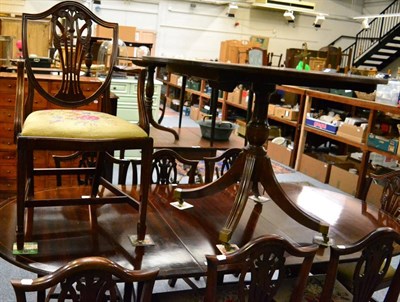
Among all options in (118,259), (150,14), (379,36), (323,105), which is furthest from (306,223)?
(379,36)

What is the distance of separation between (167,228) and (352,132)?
3.43m

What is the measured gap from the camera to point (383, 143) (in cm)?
424

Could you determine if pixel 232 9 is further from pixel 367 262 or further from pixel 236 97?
pixel 367 262

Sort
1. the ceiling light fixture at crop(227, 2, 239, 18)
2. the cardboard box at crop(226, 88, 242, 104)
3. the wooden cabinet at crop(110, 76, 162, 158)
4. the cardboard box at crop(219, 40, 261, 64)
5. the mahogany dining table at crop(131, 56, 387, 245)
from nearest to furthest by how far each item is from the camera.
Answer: the mahogany dining table at crop(131, 56, 387, 245) → the wooden cabinet at crop(110, 76, 162, 158) → the cardboard box at crop(226, 88, 242, 104) → the cardboard box at crop(219, 40, 261, 64) → the ceiling light fixture at crop(227, 2, 239, 18)

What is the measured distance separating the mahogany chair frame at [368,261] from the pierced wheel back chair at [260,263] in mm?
80

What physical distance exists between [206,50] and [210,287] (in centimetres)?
1104

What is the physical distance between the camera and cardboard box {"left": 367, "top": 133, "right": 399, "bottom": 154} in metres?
4.12

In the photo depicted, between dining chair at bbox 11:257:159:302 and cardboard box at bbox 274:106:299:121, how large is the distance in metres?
4.78

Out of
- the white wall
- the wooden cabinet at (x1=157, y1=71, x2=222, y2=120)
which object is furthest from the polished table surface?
the white wall

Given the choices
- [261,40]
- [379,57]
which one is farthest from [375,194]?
[379,57]

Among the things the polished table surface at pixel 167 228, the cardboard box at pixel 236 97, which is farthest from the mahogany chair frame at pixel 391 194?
the cardboard box at pixel 236 97

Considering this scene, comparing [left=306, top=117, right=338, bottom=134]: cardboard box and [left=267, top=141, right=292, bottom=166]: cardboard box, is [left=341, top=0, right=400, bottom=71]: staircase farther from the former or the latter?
[left=306, top=117, right=338, bottom=134]: cardboard box

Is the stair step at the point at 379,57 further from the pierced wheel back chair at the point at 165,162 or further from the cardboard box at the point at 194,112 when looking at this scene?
the pierced wheel back chair at the point at 165,162

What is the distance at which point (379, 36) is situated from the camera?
1112 cm
